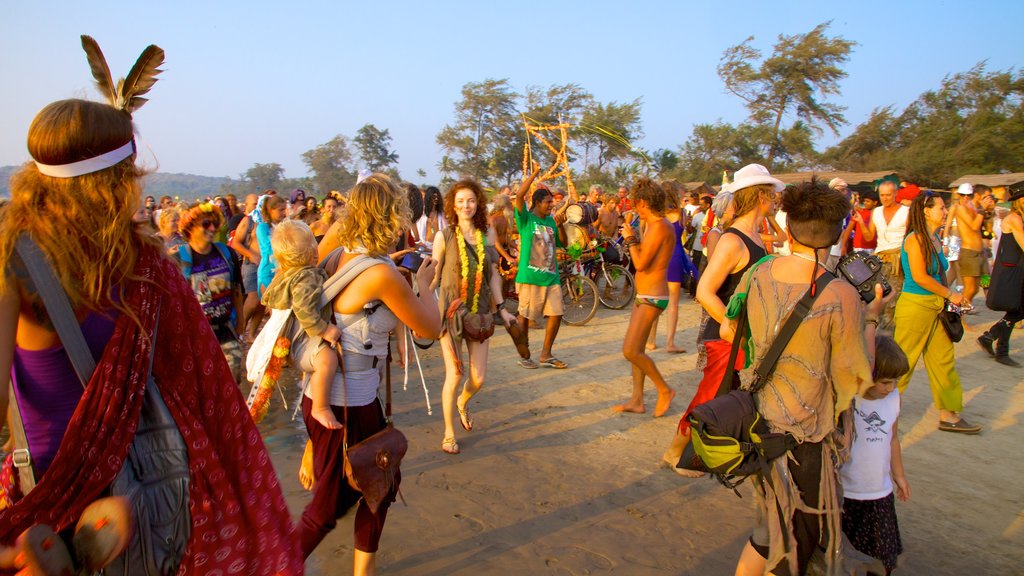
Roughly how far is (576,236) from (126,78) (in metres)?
9.00

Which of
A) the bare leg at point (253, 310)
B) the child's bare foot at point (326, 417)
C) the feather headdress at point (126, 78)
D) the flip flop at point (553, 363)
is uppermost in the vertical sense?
the feather headdress at point (126, 78)

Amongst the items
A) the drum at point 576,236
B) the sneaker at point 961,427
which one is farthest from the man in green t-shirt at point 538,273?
the sneaker at point 961,427

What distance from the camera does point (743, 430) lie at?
7.96 ft

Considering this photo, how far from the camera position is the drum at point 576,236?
404 inches

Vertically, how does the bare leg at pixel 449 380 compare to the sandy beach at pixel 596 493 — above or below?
above

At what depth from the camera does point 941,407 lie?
17.3ft

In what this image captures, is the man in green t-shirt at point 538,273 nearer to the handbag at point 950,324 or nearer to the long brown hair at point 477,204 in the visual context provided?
the long brown hair at point 477,204

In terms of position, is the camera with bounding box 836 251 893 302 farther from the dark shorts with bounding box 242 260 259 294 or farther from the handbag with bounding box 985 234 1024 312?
the dark shorts with bounding box 242 260 259 294

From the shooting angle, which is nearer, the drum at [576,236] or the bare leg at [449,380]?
the bare leg at [449,380]

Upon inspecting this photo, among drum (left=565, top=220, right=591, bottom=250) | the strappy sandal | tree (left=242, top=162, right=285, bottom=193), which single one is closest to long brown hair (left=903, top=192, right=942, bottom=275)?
the strappy sandal

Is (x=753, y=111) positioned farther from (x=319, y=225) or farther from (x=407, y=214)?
(x=407, y=214)

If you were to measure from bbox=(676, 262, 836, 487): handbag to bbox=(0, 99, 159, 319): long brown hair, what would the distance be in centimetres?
193

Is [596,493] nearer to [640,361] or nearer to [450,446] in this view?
[450,446]

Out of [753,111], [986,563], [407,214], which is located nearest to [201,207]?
[407,214]
